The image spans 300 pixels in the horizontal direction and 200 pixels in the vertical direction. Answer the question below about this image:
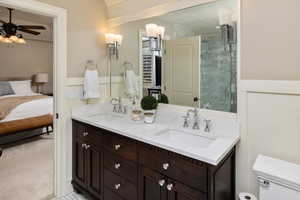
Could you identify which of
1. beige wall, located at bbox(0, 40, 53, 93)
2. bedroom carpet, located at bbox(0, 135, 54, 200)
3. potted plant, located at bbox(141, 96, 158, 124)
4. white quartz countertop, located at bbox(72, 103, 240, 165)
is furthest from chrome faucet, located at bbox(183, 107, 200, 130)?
beige wall, located at bbox(0, 40, 53, 93)

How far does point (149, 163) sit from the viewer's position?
1.42 m

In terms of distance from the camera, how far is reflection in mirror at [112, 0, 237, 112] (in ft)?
5.20

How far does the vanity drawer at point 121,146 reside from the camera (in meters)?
1.55

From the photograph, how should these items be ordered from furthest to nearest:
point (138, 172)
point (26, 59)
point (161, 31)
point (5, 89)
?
point (26, 59)
point (5, 89)
point (161, 31)
point (138, 172)

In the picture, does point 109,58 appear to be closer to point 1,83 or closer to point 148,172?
point 148,172

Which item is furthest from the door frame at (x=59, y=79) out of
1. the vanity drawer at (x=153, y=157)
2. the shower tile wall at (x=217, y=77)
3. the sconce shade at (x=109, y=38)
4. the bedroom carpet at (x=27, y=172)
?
the shower tile wall at (x=217, y=77)

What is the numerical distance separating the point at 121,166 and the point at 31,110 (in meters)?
3.05

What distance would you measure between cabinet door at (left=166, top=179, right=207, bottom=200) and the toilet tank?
381mm

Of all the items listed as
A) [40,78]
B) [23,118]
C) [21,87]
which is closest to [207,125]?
[23,118]

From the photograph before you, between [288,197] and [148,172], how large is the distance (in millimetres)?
866

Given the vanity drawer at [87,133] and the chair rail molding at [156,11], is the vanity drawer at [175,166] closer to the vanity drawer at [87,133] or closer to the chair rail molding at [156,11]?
the vanity drawer at [87,133]

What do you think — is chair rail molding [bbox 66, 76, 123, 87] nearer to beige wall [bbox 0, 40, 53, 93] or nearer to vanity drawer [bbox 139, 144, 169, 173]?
vanity drawer [bbox 139, 144, 169, 173]

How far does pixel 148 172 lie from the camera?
143cm

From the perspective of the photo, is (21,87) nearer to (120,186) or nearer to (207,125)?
(120,186)
